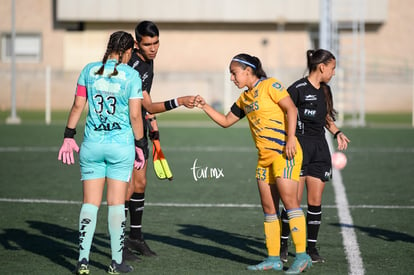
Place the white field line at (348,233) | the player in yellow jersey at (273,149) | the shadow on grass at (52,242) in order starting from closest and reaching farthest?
the player in yellow jersey at (273,149) → the white field line at (348,233) → the shadow on grass at (52,242)

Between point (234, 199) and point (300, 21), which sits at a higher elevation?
point (300, 21)

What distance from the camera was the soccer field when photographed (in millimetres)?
7441

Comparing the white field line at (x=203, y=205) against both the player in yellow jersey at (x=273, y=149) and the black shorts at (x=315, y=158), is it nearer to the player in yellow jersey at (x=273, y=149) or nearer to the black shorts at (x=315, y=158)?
the black shorts at (x=315, y=158)

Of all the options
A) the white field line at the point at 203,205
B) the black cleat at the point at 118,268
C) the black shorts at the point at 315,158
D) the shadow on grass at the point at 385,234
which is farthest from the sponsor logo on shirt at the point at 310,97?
the white field line at the point at 203,205

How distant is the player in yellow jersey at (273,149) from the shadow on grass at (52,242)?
153cm

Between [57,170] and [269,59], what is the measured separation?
27829mm

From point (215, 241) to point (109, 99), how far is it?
253 centimetres

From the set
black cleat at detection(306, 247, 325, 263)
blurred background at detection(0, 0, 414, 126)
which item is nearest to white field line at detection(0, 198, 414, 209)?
black cleat at detection(306, 247, 325, 263)

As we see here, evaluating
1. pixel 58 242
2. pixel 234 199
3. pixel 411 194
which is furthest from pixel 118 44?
pixel 411 194

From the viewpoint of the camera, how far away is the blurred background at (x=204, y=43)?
39281mm

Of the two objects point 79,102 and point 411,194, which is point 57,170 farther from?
point 79,102

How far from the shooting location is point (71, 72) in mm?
41000

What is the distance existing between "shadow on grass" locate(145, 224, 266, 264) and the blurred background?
94.8 ft

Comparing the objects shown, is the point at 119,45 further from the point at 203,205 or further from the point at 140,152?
the point at 203,205
